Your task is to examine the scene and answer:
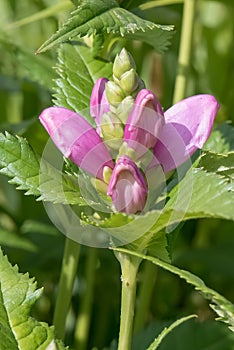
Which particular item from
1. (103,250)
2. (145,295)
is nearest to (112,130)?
(145,295)

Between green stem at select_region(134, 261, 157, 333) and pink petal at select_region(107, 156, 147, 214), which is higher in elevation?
pink petal at select_region(107, 156, 147, 214)

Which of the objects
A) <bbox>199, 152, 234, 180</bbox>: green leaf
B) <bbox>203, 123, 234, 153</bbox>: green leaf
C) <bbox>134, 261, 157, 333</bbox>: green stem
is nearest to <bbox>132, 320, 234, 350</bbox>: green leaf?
<bbox>134, 261, 157, 333</bbox>: green stem

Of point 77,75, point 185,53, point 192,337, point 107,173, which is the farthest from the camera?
point 185,53

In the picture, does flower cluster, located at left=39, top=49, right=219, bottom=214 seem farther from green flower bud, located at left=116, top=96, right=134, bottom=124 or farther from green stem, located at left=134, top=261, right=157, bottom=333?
green stem, located at left=134, top=261, right=157, bottom=333

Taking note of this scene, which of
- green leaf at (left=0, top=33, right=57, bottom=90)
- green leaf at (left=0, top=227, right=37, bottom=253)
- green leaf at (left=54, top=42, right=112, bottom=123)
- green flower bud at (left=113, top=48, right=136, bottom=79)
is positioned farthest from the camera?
green leaf at (left=0, top=227, right=37, bottom=253)

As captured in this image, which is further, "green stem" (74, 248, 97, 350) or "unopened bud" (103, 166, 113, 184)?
"green stem" (74, 248, 97, 350)

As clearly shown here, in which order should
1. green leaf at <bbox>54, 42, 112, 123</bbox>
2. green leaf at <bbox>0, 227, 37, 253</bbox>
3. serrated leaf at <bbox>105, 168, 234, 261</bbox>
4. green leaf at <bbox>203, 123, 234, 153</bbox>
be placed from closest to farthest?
serrated leaf at <bbox>105, 168, 234, 261</bbox>
green leaf at <bbox>54, 42, 112, 123</bbox>
green leaf at <bbox>203, 123, 234, 153</bbox>
green leaf at <bbox>0, 227, 37, 253</bbox>

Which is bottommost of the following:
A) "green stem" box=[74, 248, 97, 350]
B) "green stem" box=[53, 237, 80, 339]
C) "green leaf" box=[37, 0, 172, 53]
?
"green stem" box=[74, 248, 97, 350]

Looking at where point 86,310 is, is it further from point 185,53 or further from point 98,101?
point 98,101
